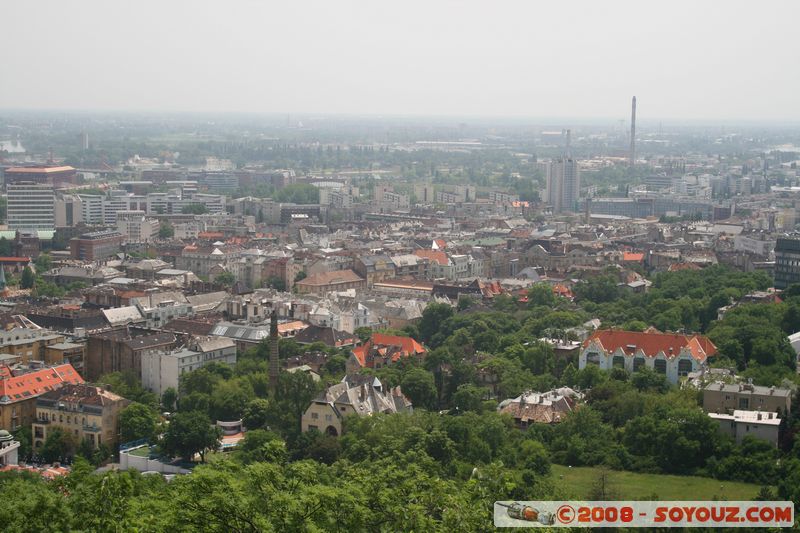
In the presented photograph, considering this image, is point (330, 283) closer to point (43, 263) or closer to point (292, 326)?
point (292, 326)

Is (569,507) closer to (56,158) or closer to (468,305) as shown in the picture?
(468,305)

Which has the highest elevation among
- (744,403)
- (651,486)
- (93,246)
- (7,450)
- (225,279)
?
(744,403)

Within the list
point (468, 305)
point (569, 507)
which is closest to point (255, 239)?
point (468, 305)

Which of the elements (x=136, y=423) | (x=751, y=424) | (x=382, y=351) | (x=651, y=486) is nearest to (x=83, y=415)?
(x=136, y=423)

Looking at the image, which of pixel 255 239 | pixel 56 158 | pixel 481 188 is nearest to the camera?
pixel 255 239

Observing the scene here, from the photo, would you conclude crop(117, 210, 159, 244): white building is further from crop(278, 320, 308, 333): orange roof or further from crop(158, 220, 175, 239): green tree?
crop(278, 320, 308, 333): orange roof

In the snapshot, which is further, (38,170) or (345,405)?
(38,170)
